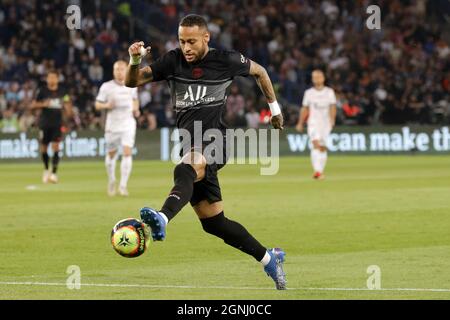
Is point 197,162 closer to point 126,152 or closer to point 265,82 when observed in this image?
point 265,82

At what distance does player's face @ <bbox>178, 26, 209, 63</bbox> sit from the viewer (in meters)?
9.52

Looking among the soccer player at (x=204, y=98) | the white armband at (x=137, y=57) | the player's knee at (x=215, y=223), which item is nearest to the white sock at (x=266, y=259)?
the soccer player at (x=204, y=98)

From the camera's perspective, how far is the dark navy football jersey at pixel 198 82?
9.80m

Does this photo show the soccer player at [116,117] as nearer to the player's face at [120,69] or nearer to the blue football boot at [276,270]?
the player's face at [120,69]

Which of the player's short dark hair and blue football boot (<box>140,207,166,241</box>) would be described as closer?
blue football boot (<box>140,207,166,241</box>)

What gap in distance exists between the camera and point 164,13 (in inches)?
1642

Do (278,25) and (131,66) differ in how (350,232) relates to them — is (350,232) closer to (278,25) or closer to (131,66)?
(131,66)

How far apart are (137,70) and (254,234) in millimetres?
5134

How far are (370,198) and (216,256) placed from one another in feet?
26.5

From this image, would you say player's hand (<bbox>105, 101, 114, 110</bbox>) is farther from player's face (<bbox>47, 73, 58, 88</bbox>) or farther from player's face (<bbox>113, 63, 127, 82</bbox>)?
player's face (<bbox>47, 73, 58, 88</bbox>)

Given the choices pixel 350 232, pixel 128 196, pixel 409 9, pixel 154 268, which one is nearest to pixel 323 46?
pixel 409 9

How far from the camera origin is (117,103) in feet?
69.5

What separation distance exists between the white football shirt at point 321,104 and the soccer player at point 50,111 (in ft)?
18.8

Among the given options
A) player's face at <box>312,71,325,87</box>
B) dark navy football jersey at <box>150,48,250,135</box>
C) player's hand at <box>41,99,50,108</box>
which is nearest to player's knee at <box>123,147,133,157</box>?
player's hand at <box>41,99,50,108</box>
